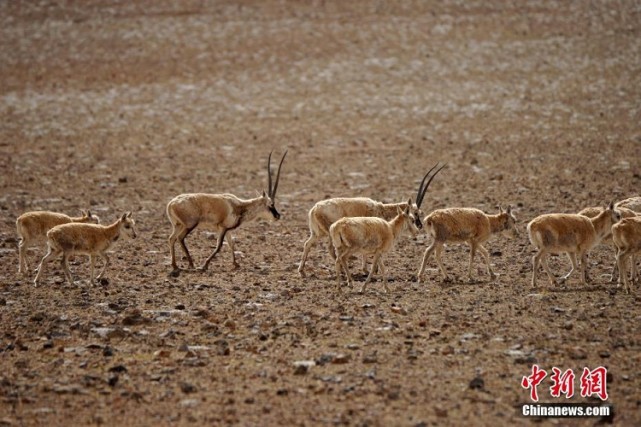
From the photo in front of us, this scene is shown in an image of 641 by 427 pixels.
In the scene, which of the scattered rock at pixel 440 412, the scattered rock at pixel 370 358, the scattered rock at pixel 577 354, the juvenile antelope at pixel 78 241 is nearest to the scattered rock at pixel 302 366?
the scattered rock at pixel 370 358

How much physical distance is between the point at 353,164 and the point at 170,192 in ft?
18.2

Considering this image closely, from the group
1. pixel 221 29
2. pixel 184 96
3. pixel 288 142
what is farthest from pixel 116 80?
pixel 288 142

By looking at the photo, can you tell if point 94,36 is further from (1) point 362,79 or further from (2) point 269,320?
(2) point 269,320

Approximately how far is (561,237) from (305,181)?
11.4 meters

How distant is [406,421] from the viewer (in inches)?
368

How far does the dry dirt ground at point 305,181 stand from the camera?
10.3 m

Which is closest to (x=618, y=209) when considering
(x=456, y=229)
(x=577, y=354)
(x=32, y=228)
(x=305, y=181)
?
(x=456, y=229)

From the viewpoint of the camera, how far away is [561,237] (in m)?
14.6

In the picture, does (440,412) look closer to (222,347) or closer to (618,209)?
(222,347)

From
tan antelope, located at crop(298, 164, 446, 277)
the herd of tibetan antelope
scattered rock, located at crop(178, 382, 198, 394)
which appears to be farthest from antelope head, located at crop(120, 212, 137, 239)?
scattered rock, located at crop(178, 382, 198, 394)

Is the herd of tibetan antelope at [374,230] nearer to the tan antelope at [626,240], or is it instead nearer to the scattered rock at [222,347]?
the tan antelope at [626,240]

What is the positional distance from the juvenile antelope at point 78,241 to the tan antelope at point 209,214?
3.89ft

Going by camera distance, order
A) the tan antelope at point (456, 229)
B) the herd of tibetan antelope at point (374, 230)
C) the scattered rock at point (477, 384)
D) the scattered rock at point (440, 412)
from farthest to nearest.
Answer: the tan antelope at point (456, 229) < the herd of tibetan antelope at point (374, 230) < the scattered rock at point (477, 384) < the scattered rock at point (440, 412)

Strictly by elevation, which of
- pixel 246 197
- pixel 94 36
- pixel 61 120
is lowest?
pixel 246 197
